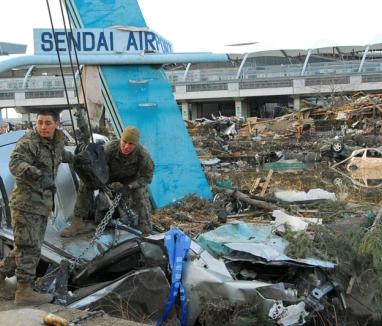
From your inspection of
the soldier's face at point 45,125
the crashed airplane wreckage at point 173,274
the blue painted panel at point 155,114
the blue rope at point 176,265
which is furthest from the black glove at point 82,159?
the blue painted panel at point 155,114

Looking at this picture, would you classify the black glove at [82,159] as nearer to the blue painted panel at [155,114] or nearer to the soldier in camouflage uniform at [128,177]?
the soldier in camouflage uniform at [128,177]

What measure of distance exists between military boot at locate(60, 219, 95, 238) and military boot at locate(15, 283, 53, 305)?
5.07ft

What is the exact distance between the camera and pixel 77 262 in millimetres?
5395

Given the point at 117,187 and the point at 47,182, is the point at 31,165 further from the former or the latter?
the point at 117,187

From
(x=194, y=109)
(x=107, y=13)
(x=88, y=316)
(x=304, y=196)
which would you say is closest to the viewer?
(x=88, y=316)

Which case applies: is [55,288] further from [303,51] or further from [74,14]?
[303,51]

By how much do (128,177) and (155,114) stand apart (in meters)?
3.23

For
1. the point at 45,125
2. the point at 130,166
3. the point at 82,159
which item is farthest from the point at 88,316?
the point at 130,166

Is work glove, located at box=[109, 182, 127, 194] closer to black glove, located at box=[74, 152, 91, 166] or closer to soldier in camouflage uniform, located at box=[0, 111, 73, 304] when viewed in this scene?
black glove, located at box=[74, 152, 91, 166]

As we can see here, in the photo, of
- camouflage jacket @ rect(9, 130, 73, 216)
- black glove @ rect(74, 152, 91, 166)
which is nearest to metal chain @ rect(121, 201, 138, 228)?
black glove @ rect(74, 152, 91, 166)

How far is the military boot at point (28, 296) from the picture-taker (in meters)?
4.56

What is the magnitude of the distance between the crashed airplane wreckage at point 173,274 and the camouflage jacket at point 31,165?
778mm

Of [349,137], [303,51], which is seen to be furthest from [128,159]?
[303,51]

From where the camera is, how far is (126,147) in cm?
639
